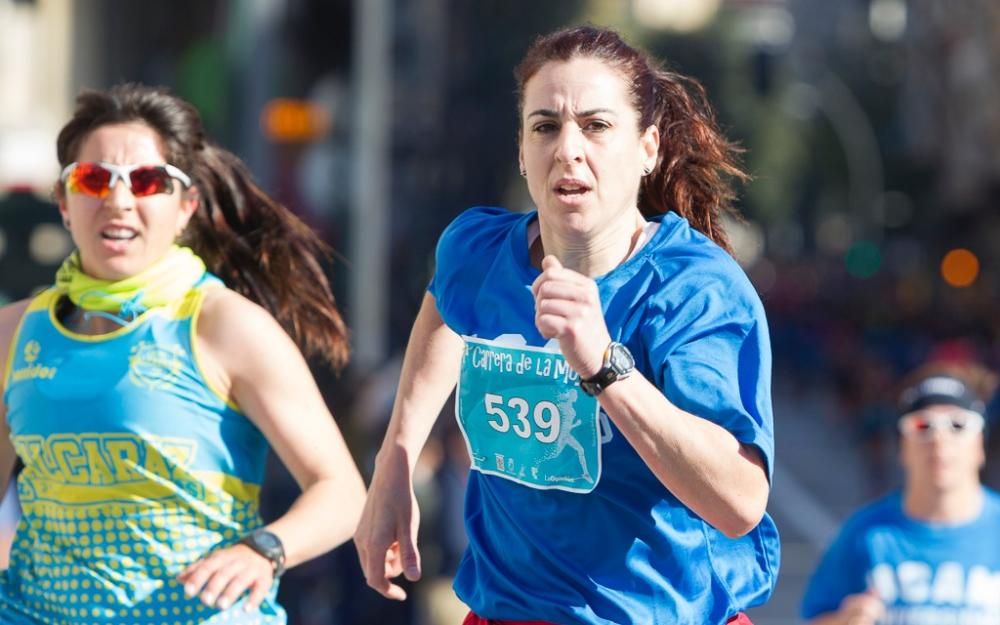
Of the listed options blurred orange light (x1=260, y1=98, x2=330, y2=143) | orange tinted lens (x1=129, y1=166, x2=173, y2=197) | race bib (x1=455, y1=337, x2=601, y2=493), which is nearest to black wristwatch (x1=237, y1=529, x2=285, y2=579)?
race bib (x1=455, y1=337, x2=601, y2=493)

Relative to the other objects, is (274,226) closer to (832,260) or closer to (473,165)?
(473,165)

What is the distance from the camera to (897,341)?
33.7 meters

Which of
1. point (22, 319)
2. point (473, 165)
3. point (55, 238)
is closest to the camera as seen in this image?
point (22, 319)

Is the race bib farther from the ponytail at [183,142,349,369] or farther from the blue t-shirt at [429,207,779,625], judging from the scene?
the ponytail at [183,142,349,369]

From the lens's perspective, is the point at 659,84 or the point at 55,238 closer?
the point at 659,84

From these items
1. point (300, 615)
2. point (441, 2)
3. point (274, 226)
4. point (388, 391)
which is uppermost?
point (441, 2)

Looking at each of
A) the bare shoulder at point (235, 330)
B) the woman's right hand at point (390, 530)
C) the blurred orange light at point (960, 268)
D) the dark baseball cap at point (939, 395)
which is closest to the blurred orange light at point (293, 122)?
the dark baseball cap at point (939, 395)

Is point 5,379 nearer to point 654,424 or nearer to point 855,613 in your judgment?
point 654,424

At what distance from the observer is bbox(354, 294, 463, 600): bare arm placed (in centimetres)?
364

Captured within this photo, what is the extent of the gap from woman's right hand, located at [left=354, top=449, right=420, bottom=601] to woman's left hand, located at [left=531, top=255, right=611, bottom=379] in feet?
2.88

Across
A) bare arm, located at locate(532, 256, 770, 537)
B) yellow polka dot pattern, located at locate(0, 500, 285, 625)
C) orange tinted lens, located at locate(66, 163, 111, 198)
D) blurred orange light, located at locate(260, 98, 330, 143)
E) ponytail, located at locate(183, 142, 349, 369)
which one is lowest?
yellow polka dot pattern, located at locate(0, 500, 285, 625)

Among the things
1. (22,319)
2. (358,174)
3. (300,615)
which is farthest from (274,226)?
(358,174)

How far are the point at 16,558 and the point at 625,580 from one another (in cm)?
149

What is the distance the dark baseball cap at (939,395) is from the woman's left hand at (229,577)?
111 inches
